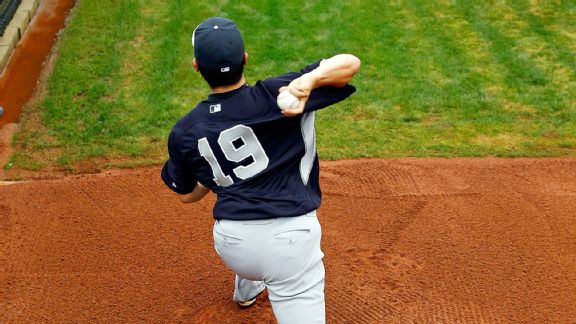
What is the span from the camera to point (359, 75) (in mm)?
8492

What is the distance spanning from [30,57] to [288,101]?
639 centimetres

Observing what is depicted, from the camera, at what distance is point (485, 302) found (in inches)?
197

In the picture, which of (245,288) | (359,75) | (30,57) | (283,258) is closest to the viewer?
(283,258)

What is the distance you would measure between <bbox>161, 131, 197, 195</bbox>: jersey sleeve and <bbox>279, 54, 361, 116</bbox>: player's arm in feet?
2.00

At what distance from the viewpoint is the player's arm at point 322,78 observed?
3.45 metres

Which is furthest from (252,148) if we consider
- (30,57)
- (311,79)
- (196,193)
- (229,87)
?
(30,57)

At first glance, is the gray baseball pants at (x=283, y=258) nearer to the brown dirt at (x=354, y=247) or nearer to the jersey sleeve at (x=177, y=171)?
the jersey sleeve at (x=177, y=171)

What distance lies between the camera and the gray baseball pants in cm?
368

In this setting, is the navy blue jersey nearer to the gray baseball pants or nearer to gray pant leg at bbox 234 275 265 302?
the gray baseball pants

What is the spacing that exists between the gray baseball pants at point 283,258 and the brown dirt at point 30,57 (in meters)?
4.82

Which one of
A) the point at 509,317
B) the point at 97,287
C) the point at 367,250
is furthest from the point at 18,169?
the point at 509,317

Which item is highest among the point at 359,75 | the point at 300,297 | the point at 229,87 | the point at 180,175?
the point at 229,87

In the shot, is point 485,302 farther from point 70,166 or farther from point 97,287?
point 70,166

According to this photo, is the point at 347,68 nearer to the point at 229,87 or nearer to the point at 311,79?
the point at 311,79
